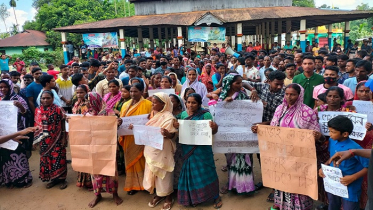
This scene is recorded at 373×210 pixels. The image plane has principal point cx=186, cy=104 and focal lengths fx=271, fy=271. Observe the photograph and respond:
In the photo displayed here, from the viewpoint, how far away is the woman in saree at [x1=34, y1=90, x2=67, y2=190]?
4.23m

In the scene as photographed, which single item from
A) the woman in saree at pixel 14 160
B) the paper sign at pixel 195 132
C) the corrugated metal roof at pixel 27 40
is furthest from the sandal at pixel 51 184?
the corrugated metal roof at pixel 27 40

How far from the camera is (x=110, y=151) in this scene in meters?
3.68

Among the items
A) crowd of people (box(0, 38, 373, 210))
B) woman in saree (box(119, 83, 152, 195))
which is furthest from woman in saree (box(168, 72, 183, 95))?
woman in saree (box(119, 83, 152, 195))

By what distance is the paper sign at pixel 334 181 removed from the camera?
8.45 feet

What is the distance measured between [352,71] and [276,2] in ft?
60.0

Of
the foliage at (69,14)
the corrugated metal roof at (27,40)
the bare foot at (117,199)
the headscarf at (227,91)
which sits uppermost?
the foliage at (69,14)

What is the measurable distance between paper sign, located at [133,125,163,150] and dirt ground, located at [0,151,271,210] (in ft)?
3.20

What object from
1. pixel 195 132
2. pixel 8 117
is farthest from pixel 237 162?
pixel 8 117

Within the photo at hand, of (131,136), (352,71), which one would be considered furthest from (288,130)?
(352,71)

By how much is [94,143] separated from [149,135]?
87 centimetres

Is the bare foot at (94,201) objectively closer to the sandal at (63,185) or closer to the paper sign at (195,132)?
the sandal at (63,185)

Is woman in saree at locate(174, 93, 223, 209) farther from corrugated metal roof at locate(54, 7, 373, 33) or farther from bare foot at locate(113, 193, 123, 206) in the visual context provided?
corrugated metal roof at locate(54, 7, 373, 33)

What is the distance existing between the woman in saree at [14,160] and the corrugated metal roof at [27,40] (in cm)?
3370

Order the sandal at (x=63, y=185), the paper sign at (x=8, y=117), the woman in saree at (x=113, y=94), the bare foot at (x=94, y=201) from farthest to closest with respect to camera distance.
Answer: the sandal at (x=63, y=185) → the woman in saree at (x=113, y=94) → the paper sign at (x=8, y=117) → the bare foot at (x=94, y=201)
